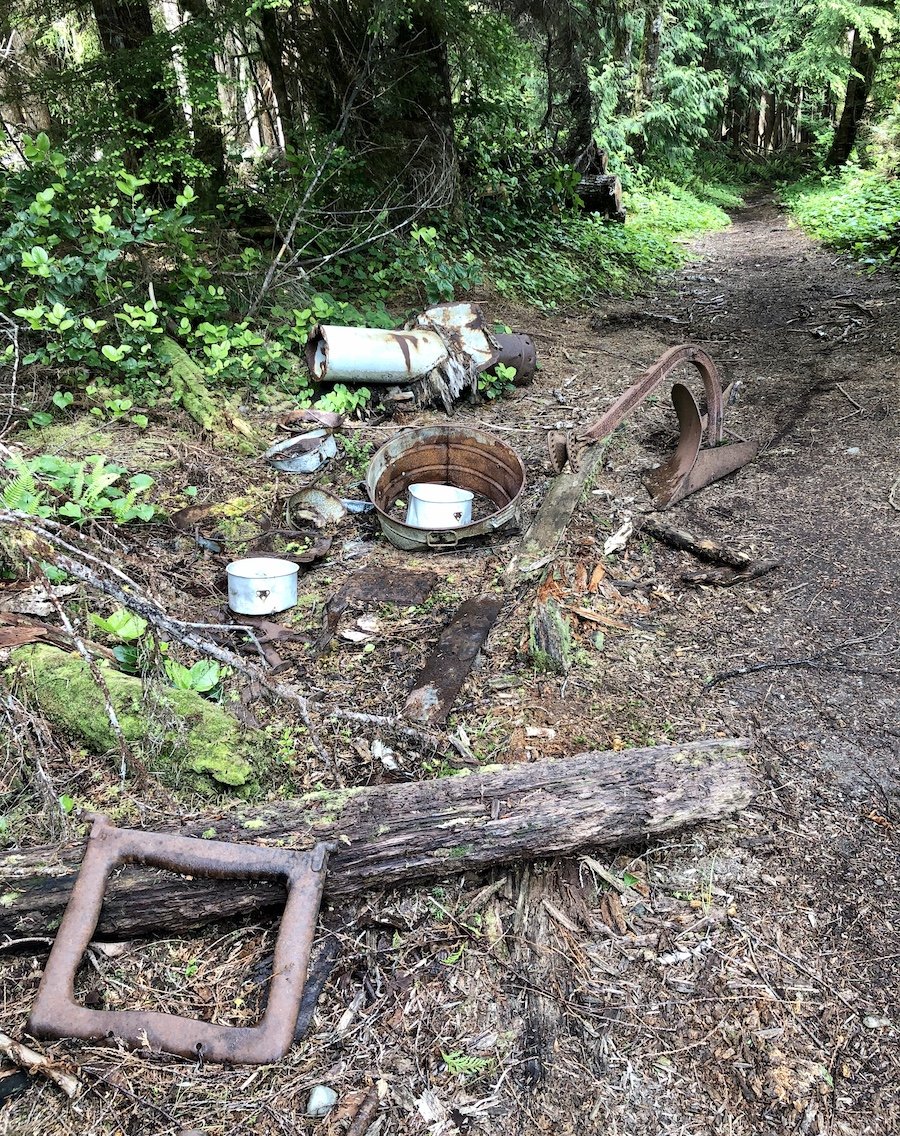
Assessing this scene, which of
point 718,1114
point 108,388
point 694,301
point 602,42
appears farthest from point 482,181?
point 718,1114

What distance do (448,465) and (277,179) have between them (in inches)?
144

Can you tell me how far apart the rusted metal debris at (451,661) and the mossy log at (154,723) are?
578 millimetres

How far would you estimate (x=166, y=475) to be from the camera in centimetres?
400

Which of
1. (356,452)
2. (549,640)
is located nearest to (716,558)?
(549,640)

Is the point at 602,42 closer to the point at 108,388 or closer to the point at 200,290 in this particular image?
the point at 200,290

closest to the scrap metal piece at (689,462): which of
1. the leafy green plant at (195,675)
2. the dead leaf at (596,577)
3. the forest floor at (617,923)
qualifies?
the forest floor at (617,923)

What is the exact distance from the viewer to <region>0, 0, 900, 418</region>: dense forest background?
4516mm

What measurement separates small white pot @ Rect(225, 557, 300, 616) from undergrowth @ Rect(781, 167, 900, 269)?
871 centimetres

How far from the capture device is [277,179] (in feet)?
20.4

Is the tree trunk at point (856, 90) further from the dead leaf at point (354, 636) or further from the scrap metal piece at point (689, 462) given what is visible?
the dead leaf at point (354, 636)

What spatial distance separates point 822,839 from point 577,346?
5.58 m

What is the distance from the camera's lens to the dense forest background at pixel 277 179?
4.52m

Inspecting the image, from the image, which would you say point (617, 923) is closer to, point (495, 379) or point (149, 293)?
point (495, 379)

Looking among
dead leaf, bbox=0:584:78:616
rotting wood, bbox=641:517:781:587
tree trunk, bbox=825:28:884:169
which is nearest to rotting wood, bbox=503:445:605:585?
rotting wood, bbox=641:517:781:587
